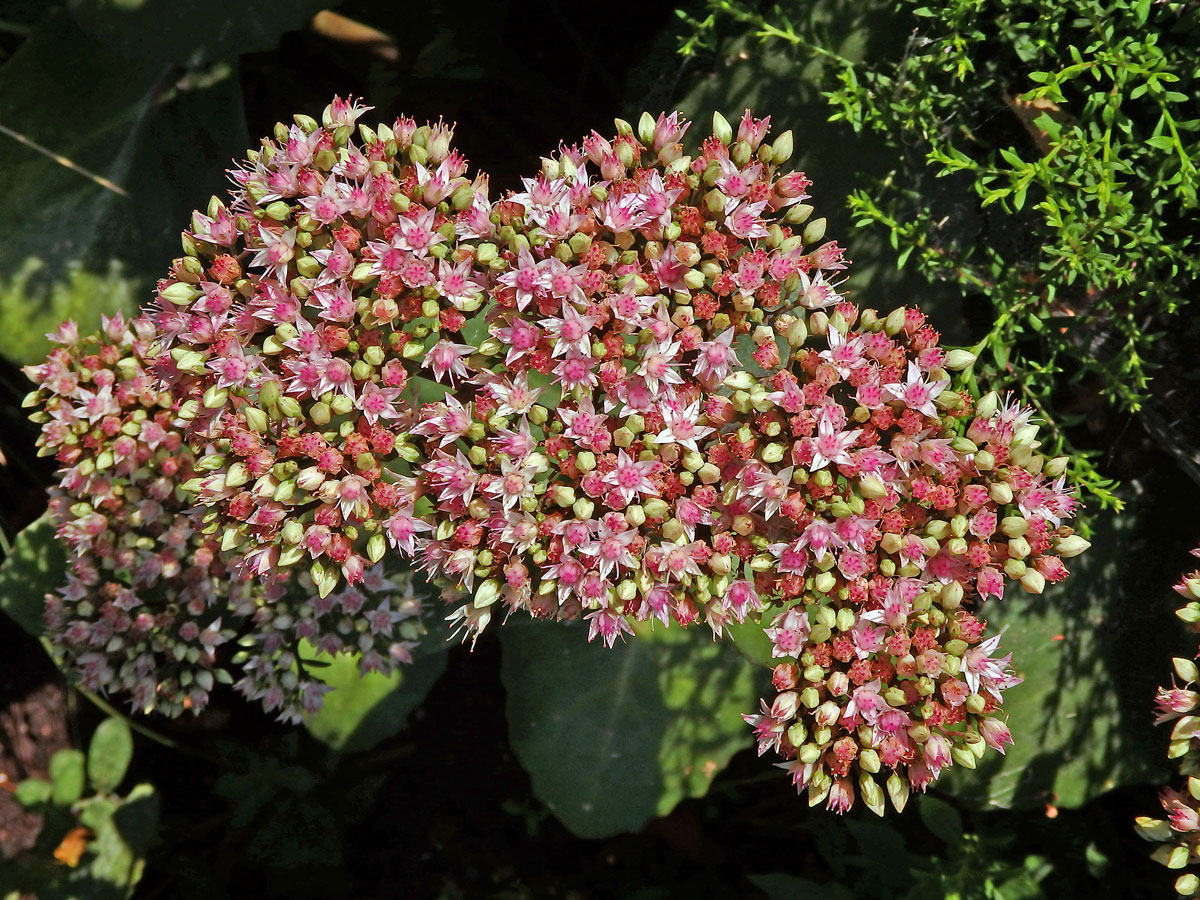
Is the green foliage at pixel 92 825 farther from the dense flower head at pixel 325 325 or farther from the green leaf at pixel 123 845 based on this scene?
the dense flower head at pixel 325 325

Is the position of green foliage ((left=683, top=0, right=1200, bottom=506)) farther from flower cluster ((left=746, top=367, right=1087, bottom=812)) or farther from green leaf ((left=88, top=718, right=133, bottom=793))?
green leaf ((left=88, top=718, right=133, bottom=793))

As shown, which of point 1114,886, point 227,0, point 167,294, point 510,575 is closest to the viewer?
point 510,575

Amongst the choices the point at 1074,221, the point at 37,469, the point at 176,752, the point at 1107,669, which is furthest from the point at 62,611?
the point at 1107,669

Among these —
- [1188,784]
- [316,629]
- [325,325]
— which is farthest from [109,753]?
[1188,784]

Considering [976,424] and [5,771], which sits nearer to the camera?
[976,424]

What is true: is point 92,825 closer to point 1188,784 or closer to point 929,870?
point 929,870

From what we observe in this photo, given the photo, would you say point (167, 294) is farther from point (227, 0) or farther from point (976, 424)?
point (976, 424)
